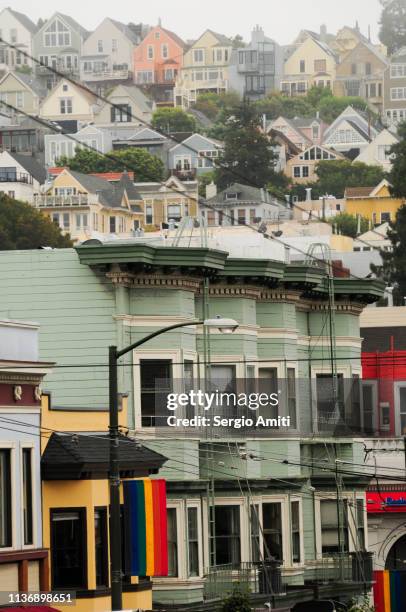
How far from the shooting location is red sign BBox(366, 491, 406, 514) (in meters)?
72.8

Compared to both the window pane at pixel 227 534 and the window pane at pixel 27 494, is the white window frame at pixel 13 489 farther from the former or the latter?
the window pane at pixel 227 534

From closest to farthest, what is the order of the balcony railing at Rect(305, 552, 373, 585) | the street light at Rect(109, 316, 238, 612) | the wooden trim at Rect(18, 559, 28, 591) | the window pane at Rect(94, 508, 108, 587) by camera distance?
the street light at Rect(109, 316, 238, 612) < the wooden trim at Rect(18, 559, 28, 591) < the window pane at Rect(94, 508, 108, 587) < the balcony railing at Rect(305, 552, 373, 585)

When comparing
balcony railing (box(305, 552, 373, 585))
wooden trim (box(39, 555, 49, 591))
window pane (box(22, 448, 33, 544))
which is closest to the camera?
window pane (box(22, 448, 33, 544))

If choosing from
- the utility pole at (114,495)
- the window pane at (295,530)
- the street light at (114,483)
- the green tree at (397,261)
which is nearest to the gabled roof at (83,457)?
the street light at (114,483)

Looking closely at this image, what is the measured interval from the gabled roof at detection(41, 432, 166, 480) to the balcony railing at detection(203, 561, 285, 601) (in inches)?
205

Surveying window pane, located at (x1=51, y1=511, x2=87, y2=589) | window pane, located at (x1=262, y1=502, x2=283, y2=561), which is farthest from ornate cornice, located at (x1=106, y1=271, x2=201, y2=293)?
window pane, located at (x1=51, y1=511, x2=87, y2=589)

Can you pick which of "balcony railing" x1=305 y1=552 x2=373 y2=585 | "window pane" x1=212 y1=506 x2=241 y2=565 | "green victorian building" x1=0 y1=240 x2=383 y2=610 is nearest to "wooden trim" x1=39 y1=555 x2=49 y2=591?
"green victorian building" x1=0 y1=240 x2=383 y2=610

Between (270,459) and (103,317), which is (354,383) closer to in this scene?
(270,459)

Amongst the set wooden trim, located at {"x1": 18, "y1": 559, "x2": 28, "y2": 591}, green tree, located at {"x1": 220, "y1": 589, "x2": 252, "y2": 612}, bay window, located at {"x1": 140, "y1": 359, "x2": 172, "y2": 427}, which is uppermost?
bay window, located at {"x1": 140, "y1": 359, "x2": 172, "y2": 427}

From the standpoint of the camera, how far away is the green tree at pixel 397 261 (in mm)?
145875

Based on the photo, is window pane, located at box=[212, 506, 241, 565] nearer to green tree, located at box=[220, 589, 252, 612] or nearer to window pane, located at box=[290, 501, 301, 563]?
window pane, located at box=[290, 501, 301, 563]

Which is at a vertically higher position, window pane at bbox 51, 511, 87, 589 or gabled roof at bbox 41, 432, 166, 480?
gabled roof at bbox 41, 432, 166, 480

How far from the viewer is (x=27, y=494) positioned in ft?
146

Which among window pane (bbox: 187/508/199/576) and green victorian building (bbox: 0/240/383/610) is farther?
window pane (bbox: 187/508/199/576)
